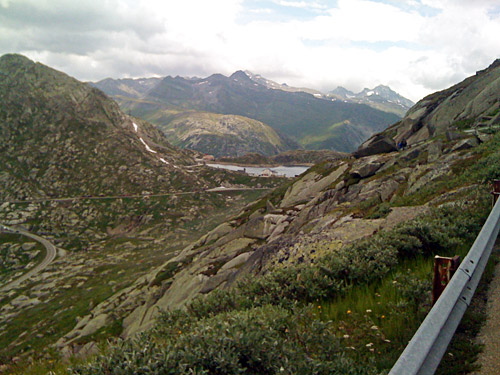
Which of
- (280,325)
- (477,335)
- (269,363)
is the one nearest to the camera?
(269,363)

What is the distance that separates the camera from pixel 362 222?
16719 millimetres

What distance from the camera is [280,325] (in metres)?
6.04

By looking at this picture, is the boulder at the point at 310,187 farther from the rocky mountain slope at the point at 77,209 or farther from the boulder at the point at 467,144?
the rocky mountain slope at the point at 77,209

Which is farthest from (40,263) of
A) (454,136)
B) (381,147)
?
(454,136)

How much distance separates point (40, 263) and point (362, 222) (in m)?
128

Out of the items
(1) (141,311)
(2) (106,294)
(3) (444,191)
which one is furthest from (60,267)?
(3) (444,191)

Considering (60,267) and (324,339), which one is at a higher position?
(324,339)

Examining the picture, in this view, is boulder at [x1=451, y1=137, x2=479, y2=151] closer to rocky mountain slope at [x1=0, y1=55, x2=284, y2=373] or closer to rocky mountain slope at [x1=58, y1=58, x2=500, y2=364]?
rocky mountain slope at [x1=58, y1=58, x2=500, y2=364]

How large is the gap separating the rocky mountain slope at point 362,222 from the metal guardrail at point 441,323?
1.98 metres

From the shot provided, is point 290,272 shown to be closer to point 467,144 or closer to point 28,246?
point 467,144

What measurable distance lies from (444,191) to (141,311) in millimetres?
41756

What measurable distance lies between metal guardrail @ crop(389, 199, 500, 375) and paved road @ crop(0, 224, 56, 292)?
118541 mm

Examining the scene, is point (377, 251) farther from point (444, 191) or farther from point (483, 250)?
point (444, 191)

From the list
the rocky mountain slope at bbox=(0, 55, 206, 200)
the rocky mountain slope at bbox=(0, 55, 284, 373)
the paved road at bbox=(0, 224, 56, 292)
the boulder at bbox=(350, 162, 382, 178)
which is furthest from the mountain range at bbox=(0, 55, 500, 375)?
the rocky mountain slope at bbox=(0, 55, 206, 200)
